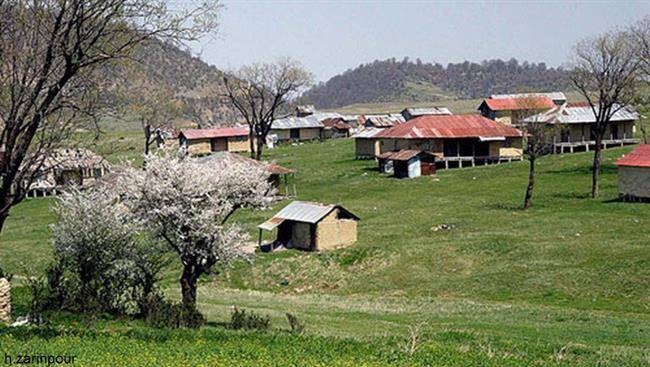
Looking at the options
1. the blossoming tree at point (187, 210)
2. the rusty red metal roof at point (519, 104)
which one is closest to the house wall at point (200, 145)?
the rusty red metal roof at point (519, 104)

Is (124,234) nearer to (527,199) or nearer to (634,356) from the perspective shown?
(634,356)

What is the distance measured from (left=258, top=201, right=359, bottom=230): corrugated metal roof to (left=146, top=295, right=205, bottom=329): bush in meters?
19.8

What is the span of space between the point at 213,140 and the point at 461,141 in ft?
139

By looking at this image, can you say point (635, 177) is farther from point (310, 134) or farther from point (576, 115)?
point (310, 134)

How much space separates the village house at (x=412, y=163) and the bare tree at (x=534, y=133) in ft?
28.6

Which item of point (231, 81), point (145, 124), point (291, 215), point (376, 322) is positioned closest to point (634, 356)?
point (376, 322)

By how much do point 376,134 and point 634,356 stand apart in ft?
214

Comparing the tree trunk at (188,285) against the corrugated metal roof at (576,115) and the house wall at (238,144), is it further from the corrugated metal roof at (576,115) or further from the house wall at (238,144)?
the house wall at (238,144)

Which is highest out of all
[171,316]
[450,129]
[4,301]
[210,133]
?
[210,133]

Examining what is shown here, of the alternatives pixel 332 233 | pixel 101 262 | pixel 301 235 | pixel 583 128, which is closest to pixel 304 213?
pixel 301 235

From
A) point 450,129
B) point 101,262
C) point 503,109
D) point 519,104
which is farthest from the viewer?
point 503,109

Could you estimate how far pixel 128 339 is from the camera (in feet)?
61.5

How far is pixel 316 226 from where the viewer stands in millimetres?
43875

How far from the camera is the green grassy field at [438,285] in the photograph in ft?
59.3
